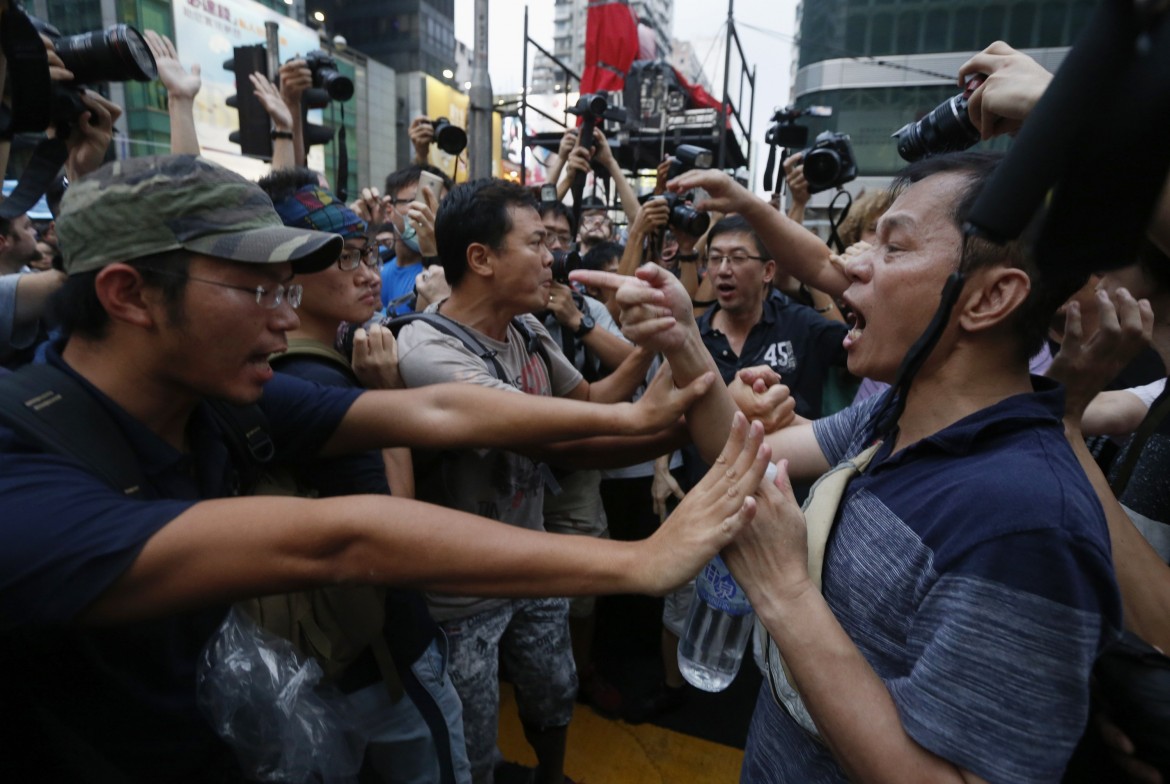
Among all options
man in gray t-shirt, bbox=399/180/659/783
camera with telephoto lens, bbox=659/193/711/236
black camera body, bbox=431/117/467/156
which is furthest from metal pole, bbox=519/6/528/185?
man in gray t-shirt, bbox=399/180/659/783

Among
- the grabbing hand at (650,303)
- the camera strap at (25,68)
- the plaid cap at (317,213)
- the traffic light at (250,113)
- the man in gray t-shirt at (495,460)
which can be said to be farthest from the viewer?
the traffic light at (250,113)

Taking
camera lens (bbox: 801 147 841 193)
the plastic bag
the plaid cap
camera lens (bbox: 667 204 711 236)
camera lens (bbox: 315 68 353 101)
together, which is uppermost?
camera lens (bbox: 315 68 353 101)

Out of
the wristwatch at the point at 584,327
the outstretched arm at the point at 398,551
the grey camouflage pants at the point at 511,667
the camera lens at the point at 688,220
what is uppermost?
the camera lens at the point at 688,220

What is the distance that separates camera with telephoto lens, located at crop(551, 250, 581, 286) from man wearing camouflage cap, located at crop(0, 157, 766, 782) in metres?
1.82

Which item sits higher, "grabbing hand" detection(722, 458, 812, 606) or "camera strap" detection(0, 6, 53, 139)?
"camera strap" detection(0, 6, 53, 139)

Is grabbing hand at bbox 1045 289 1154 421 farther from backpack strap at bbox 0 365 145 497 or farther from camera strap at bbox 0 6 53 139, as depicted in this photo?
camera strap at bbox 0 6 53 139

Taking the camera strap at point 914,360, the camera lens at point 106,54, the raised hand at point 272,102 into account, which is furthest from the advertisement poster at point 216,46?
the camera strap at point 914,360

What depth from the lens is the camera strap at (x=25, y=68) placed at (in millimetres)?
1810

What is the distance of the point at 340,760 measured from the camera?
1.63 m

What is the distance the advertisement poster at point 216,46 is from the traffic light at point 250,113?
16.4m

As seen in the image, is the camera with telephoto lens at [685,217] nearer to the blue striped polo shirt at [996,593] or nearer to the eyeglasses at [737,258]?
the eyeglasses at [737,258]

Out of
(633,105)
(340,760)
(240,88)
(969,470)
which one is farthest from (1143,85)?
(633,105)

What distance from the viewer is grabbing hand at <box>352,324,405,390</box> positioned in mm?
2162

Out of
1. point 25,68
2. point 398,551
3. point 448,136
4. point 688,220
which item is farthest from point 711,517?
point 448,136
